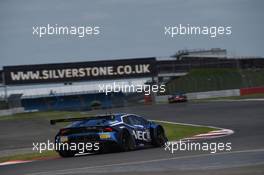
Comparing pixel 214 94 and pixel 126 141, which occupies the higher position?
pixel 214 94

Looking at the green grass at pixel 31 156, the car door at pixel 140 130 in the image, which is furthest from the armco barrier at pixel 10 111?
the car door at pixel 140 130

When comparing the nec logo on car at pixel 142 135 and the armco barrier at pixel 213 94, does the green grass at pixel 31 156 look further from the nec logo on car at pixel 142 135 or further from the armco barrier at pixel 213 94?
the armco barrier at pixel 213 94

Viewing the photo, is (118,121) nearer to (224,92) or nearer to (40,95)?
(224,92)

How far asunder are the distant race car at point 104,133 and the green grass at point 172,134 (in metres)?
1.49

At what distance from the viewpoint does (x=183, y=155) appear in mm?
14656

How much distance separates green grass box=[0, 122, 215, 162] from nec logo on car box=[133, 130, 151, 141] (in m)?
2.19

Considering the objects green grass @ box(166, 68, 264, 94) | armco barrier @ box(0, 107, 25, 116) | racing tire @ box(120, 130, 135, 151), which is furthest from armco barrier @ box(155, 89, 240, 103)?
racing tire @ box(120, 130, 135, 151)

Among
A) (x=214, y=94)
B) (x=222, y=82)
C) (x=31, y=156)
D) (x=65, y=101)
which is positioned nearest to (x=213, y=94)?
(x=214, y=94)

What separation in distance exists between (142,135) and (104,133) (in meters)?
1.56

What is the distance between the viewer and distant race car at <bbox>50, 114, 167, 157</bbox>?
1689 cm

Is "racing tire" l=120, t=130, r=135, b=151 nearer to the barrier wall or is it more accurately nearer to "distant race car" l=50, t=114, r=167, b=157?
"distant race car" l=50, t=114, r=167, b=157

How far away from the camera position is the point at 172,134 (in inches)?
1001

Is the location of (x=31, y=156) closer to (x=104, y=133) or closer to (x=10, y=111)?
(x=104, y=133)

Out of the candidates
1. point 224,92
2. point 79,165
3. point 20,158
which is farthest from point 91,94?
point 79,165
